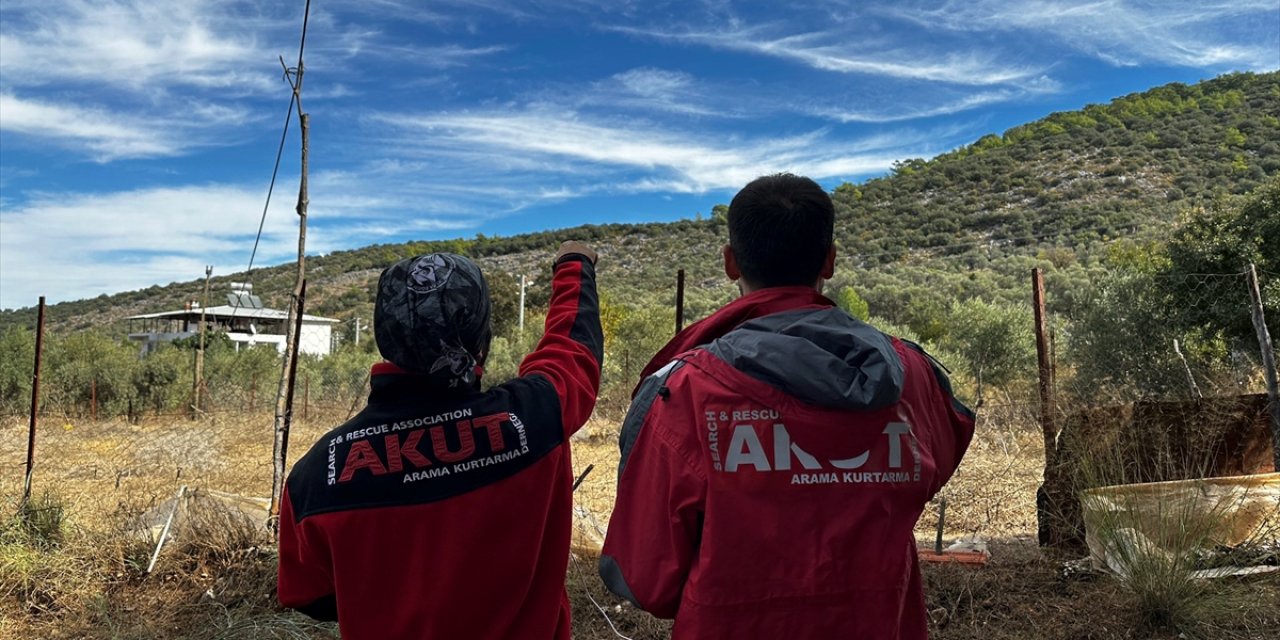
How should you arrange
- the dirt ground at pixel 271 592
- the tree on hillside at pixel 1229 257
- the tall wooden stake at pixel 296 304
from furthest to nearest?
1. the tree on hillside at pixel 1229 257
2. the tall wooden stake at pixel 296 304
3. the dirt ground at pixel 271 592

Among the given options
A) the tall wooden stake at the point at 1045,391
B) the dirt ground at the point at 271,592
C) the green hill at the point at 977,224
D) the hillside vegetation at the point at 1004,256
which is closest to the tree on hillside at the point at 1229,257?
the hillside vegetation at the point at 1004,256

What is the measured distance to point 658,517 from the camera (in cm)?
148

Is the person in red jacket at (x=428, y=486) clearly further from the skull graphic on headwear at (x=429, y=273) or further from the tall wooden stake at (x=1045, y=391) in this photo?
the tall wooden stake at (x=1045, y=391)

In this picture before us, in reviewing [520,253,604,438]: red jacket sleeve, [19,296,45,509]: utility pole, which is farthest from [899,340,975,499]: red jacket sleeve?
[19,296,45,509]: utility pole

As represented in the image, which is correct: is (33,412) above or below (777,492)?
below

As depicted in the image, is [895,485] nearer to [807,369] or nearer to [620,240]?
[807,369]

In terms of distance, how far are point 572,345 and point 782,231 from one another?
1.74 feet

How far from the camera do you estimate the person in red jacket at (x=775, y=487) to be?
1.43 meters

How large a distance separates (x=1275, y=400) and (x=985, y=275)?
25.9 metres

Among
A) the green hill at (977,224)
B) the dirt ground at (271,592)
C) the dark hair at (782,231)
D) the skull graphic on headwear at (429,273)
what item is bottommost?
the dirt ground at (271,592)

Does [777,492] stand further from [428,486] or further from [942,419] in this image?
[428,486]

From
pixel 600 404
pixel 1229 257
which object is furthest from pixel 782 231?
pixel 600 404

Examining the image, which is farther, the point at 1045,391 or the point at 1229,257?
the point at 1229,257

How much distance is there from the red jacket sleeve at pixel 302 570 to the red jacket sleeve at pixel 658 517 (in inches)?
21.5
